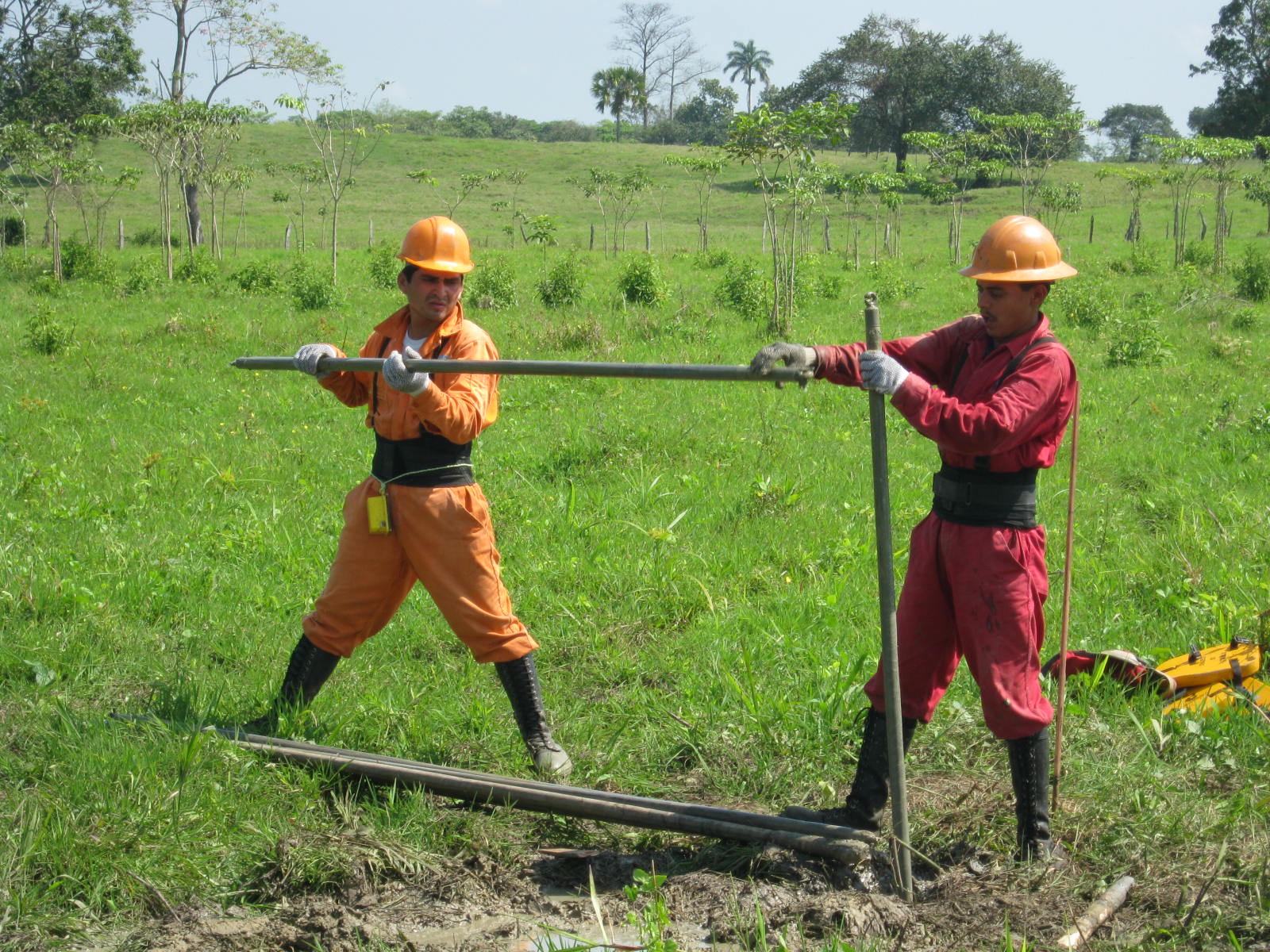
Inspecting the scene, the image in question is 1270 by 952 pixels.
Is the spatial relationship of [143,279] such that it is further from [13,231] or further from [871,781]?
[871,781]

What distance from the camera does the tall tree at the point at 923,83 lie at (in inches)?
2199

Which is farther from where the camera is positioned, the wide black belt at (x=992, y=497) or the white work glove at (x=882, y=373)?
the wide black belt at (x=992, y=497)

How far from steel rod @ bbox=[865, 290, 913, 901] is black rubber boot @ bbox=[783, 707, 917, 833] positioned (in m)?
0.25

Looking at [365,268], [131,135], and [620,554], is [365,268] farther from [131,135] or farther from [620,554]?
[620,554]

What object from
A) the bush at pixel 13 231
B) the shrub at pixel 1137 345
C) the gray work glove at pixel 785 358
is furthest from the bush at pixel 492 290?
the bush at pixel 13 231

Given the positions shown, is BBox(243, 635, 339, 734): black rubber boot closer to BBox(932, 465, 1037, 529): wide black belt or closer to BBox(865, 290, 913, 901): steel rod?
BBox(865, 290, 913, 901): steel rod

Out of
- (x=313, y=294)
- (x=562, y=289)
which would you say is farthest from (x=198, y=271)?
(x=562, y=289)

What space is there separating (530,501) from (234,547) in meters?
1.91

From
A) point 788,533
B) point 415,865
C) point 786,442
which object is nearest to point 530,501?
point 788,533

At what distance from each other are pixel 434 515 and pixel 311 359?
27.9 inches

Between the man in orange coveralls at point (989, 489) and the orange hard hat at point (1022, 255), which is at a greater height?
the orange hard hat at point (1022, 255)

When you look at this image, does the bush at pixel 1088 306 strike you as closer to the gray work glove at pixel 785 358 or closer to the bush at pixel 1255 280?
the bush at pixel 1255 280

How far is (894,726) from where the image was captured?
10.1 ft

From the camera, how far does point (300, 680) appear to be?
4.00 meters
